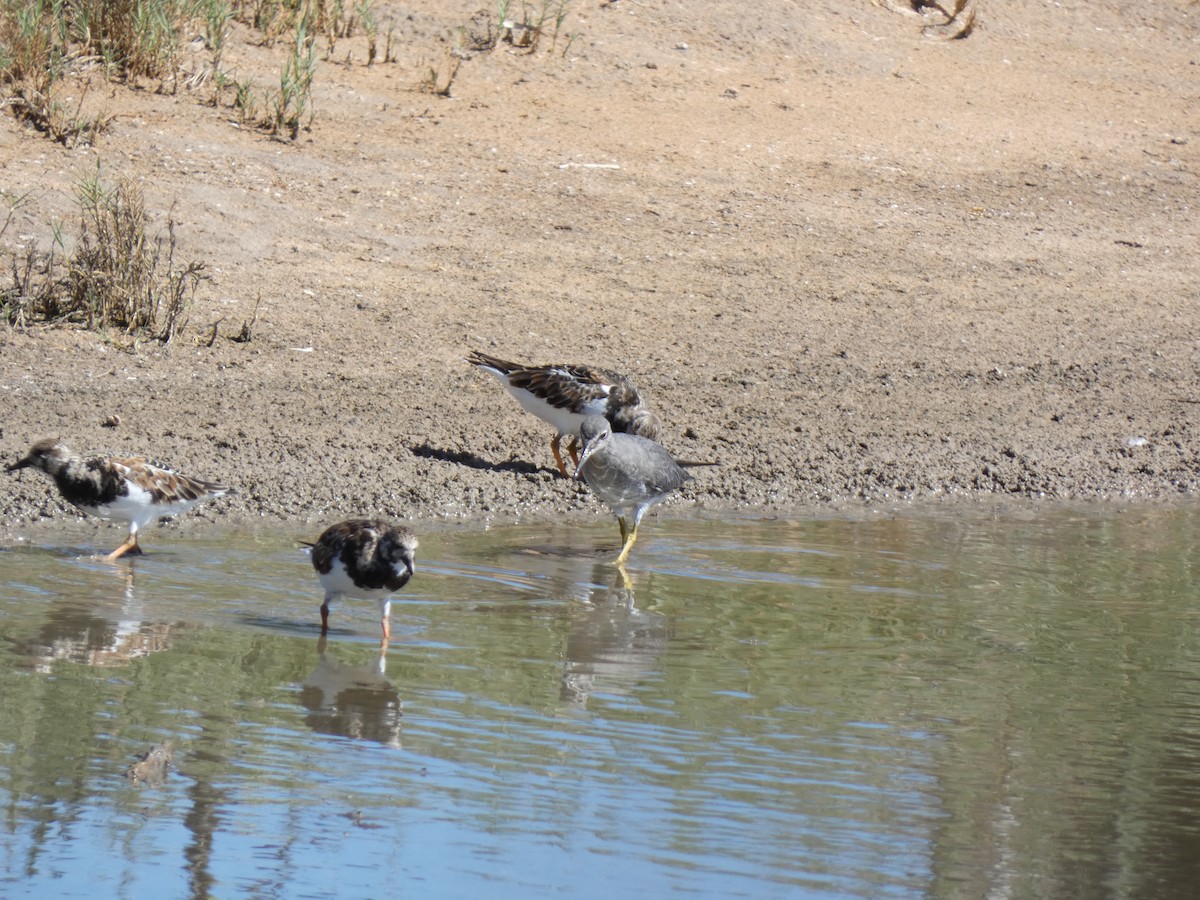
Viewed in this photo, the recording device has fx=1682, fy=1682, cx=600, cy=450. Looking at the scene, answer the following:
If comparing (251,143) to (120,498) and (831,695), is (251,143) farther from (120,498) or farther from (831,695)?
(831,695)

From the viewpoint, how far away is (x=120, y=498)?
8242 mm

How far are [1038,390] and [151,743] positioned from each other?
8.57 meters

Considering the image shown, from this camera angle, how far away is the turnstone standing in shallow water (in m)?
8.27

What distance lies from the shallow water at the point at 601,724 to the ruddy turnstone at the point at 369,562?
25 cm

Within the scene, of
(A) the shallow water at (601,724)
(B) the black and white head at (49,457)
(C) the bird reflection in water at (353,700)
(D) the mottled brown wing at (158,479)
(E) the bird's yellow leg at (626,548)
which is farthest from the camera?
(E) the bird's yellow leg at (626,548)

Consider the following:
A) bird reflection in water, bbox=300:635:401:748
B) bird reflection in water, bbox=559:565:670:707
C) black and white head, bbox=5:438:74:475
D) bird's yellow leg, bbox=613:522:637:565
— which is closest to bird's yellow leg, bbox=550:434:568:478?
bird's yellow leg, bbox=613:522:637:565

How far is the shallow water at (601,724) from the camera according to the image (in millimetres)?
4789

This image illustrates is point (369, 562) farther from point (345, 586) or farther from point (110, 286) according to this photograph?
point (110, 286)

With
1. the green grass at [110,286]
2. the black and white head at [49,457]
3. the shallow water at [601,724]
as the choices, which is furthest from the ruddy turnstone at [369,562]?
the green grass at [110,286]

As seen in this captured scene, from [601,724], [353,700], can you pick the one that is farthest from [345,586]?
[601,724]

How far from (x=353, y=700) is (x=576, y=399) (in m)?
4.41

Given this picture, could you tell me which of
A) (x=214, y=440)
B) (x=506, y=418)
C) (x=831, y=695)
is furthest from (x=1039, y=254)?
(x=831, y=695)

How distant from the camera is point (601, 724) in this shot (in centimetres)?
601

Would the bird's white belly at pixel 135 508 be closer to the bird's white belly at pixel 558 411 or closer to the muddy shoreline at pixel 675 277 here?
the muddy shoreline at pixel 675 277
